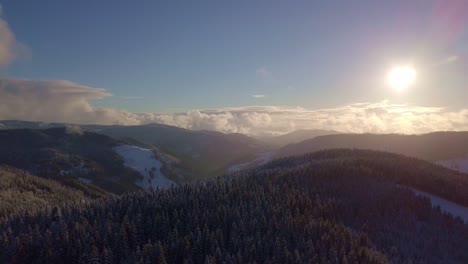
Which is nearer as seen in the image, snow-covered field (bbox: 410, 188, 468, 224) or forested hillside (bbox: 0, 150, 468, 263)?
forested hillside (bbox: 0, 150, 468, 263)

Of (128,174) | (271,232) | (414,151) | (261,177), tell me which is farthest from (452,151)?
(271,232)

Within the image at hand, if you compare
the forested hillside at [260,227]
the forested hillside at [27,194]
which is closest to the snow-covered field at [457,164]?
the forested hillside at [260,227]

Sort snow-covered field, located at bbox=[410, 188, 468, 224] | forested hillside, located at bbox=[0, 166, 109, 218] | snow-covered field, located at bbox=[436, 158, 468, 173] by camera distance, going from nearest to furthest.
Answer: snow-covered field, located at bbox=[410, 188, 468, 224]
forested hillside, located at bbox=[0, 166, 109, 218]
snow-covered field, located at bbox=[436, 158, 468, 173]

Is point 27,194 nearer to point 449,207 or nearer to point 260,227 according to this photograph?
point 260,227

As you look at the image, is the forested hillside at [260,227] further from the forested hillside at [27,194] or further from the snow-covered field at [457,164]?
the snow-covered field at [457,164]

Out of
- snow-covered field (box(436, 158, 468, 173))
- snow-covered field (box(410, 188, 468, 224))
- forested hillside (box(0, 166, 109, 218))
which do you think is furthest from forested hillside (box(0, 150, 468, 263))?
snow-covered field (box(436, 158, 468, 173))

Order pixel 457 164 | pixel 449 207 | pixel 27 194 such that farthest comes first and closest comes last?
pixel 457 164 → pixel 27 194 → pixel 449 207

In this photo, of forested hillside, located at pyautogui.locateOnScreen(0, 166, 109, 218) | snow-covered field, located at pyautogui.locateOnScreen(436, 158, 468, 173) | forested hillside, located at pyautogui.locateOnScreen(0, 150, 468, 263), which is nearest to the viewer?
forested hillside, located at pyautogui.locateOnScreen(0, 150, 468, 263)

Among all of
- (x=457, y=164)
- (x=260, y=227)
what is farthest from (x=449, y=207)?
(x=457, y=164)

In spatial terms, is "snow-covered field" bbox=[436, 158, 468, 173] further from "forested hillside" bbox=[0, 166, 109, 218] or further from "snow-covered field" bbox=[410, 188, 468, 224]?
"forested hillside" bbox=[0, 166, 109, 218]
